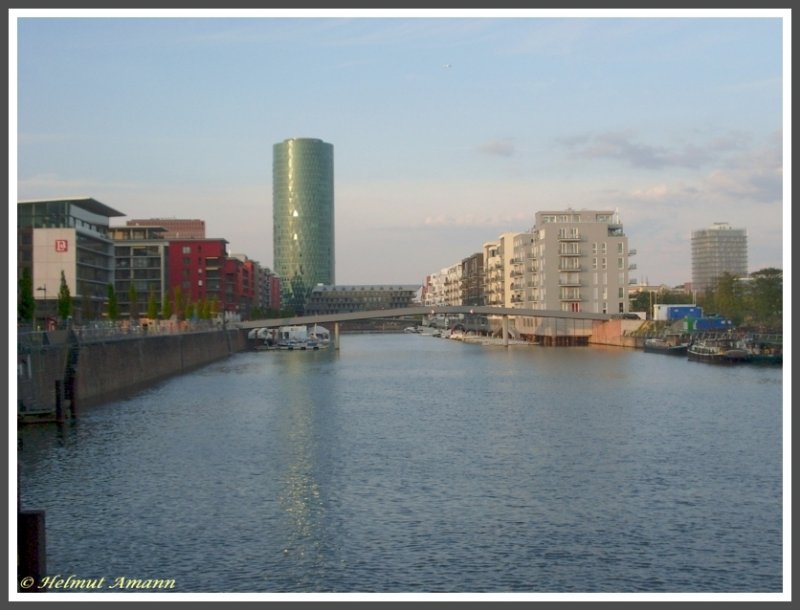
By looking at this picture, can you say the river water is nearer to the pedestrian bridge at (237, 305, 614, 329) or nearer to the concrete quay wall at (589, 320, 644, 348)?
the pedestrian bridge at (237, 305, 614, 329)

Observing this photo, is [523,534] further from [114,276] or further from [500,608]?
[114,276]

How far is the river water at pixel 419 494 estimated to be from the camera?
18828 mm

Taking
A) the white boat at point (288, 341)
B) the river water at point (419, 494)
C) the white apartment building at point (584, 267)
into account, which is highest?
the white apartment building at point (584, 267)

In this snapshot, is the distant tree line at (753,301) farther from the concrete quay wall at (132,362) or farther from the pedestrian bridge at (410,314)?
the concrete quay wall at (132,362)

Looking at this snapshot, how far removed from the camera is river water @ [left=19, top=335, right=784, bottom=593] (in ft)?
61.8

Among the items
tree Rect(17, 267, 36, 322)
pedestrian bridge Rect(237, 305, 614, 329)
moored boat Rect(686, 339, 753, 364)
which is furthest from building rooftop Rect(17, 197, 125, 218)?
moored boat Rect(686, 339, 753, 364)

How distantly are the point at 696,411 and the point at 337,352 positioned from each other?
7044cm

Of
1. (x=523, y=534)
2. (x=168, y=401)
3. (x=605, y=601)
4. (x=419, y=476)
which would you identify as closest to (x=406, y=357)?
(x=168, y=401)

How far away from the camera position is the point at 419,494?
25078 millimetres

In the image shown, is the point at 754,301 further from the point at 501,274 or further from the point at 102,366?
the point at 102,366

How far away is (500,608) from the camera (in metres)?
13.8

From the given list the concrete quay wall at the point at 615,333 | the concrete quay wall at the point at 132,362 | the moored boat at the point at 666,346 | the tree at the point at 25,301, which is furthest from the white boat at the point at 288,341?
the tree at the point at 25,301

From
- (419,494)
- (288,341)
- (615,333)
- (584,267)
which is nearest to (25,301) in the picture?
(419,494)

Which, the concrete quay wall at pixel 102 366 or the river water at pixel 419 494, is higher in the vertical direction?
the concrete quay wall at pixel 102 366
